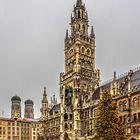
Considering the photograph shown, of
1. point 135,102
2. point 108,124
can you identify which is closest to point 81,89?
point 135,102

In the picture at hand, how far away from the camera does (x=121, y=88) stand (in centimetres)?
10581

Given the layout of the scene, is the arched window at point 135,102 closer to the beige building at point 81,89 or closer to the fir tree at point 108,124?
the beige building at point 81,89

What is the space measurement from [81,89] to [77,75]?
201 inches

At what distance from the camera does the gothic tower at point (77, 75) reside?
395 ft

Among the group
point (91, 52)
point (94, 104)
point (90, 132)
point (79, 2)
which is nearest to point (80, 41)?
point (91, 52)

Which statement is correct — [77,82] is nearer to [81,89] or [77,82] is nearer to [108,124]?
[81,89]

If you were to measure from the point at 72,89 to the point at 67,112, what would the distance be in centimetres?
829

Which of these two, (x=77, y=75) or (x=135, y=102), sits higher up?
(x=77, y=75)

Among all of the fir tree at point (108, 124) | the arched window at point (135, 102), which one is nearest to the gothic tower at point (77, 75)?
the arched window at point (135, 102)

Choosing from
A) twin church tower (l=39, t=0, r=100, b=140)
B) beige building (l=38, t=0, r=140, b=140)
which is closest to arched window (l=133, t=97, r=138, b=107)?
beige building (l=38, t=0, r=140, b=140)

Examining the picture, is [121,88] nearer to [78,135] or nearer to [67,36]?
[78,135]

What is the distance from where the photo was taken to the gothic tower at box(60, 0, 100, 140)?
395ft

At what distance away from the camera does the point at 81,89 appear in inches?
4862

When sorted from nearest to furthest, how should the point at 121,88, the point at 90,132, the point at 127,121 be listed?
the point at 127,121 → the point at 121,88 → the point at 90,132
